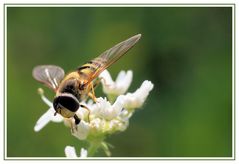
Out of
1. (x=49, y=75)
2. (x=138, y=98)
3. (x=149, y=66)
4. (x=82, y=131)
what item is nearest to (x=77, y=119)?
(x=82, y=131)

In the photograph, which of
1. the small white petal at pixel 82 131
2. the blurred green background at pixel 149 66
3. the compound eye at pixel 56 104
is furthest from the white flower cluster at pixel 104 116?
the blurred green background at pixel 149 66

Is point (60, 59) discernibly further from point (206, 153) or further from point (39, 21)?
point (206, 153)

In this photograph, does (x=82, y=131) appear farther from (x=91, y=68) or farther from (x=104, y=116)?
(x=91, y=68)

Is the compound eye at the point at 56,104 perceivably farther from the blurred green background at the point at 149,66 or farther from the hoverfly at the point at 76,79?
the blurred green background at the point at 149,66

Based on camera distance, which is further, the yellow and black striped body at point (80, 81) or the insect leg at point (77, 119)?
the yellow and black striped body at point (80, 81)

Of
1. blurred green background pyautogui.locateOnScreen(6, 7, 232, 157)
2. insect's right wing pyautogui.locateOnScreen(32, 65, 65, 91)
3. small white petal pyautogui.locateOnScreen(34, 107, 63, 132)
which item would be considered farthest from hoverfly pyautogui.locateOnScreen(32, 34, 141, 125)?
blurred green background pyautogui.locateOnScreen(6, 7, 232, 157)

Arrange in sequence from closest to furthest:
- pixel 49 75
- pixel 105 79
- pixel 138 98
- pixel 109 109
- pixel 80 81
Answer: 1. pixel 109 109
2. pixel 138 98
3. pixel 80 81
4. pixel 49 75
5. pixel 105 79

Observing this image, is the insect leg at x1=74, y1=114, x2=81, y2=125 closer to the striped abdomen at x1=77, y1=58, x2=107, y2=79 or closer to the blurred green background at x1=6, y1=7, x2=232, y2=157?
the striped abdomen at x1=77, y1=58, x2=107, y2=79
